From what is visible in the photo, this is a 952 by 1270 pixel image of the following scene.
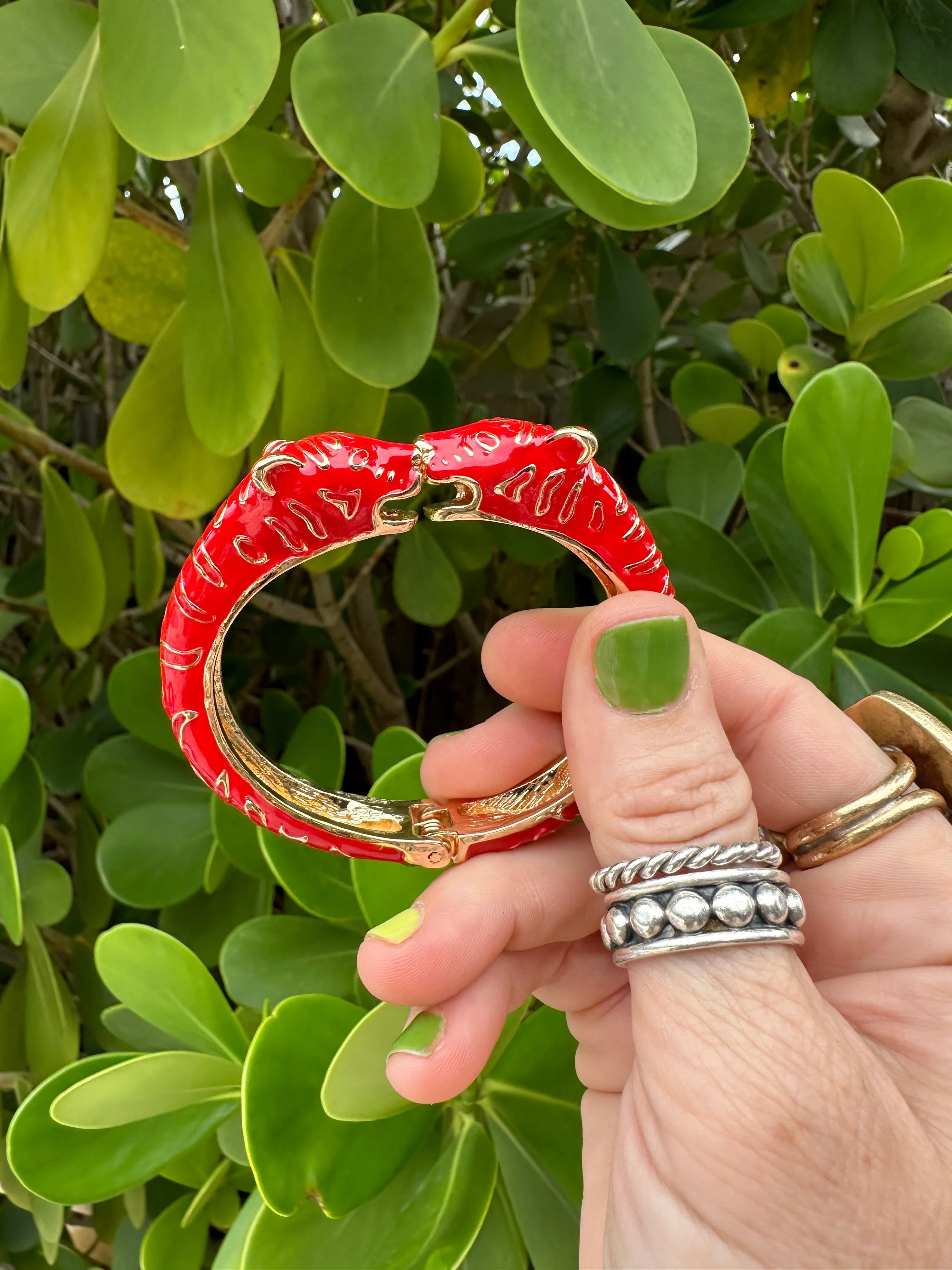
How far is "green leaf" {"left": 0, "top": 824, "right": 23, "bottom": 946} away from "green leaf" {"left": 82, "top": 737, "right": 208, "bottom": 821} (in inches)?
9.3

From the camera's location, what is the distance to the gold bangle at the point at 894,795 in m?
0.53

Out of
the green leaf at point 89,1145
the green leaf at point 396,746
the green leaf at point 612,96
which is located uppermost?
the green leaf at point 612,96

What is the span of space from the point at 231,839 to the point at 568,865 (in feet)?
0.84

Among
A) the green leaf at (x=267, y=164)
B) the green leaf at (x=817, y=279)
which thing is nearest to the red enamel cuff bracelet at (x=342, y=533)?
the green leaf at (x=267, y=164)

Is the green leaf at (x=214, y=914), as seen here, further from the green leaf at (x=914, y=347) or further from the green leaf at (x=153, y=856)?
the green leaf at (x=914, y=347)

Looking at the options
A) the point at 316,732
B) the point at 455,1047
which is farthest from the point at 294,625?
the point at 455,1047

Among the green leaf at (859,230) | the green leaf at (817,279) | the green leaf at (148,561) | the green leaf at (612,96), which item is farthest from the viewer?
the green leaf at (148,561)

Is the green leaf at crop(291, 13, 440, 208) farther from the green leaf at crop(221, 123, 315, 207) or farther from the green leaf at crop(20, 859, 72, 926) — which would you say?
the green leaf at crop(20, 859, 72, 926)

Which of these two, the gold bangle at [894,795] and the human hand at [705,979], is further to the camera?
the gold bangle at [894,795]

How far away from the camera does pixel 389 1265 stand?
527 mm

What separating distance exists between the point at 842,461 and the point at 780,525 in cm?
13

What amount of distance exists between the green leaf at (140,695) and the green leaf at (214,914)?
0.14m

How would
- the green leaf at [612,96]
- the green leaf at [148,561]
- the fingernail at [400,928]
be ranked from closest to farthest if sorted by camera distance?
the green leaf at [612,96]
the fingernail at [400,928]
the green leaf at [148,561]

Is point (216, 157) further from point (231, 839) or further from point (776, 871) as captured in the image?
point (776, 871)
